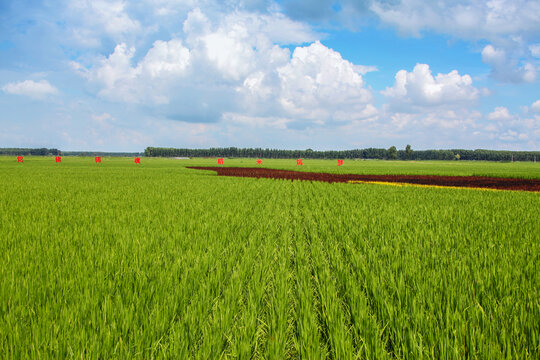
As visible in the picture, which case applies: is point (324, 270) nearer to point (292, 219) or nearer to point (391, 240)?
point (391, 240)

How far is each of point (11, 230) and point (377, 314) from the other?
28.5ft

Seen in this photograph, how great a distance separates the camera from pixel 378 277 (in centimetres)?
425

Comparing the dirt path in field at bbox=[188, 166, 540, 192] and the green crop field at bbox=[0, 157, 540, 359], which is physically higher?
the dirt path in field at bbox=[188, 166, 540, 192]

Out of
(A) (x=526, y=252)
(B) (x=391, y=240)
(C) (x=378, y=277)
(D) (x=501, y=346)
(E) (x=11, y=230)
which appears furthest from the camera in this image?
→ (E) (x=11, y=230)

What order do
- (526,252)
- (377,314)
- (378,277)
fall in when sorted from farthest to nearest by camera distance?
(526,252) → (378,277) → (377,314)

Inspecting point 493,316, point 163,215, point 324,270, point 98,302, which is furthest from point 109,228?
point 493,316

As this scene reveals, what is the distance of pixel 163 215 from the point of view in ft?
30.8

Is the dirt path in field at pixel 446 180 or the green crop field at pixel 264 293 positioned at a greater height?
the dirt path in field at pixel 446 180

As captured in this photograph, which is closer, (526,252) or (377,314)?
(377,314)

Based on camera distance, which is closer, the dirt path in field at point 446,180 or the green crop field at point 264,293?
the green crop field at point 264,293

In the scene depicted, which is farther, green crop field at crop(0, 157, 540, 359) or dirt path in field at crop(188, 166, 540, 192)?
dirt path in field at crop(188, 166, 540, 192)

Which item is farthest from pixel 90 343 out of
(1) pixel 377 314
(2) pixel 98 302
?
(1) pixel 377 314

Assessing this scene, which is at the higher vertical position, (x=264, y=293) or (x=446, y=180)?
(x=446, y=180)

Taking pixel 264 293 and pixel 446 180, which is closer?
pixel 264 293
